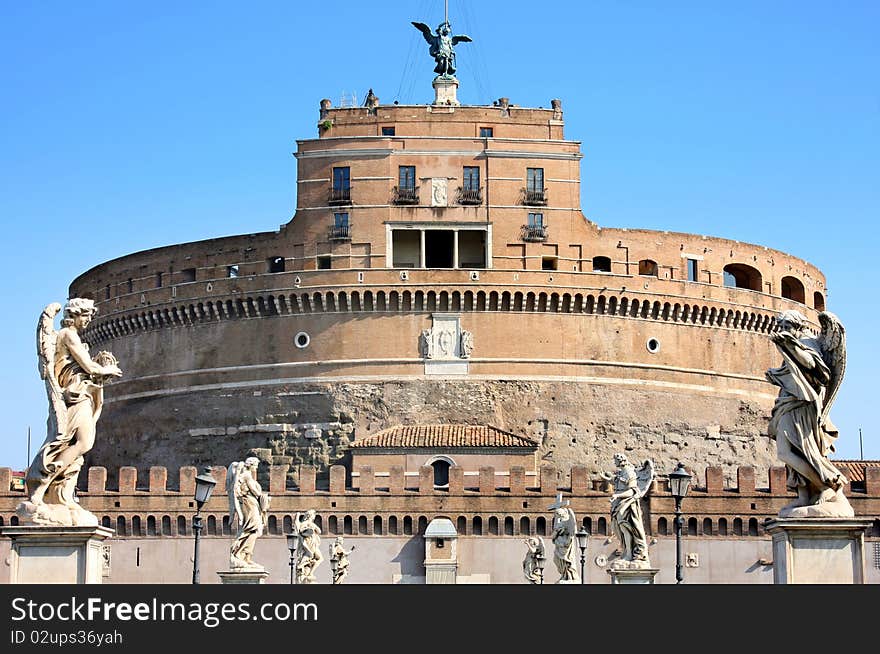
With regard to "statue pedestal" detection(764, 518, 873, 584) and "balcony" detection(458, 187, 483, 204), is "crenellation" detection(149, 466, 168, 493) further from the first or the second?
"statue pedestal" detection(764, 518, 873, 584)

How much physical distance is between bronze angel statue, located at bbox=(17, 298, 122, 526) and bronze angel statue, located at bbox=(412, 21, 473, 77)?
158 ft

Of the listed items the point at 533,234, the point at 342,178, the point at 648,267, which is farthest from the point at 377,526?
the point at 648,267

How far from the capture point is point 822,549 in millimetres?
11789

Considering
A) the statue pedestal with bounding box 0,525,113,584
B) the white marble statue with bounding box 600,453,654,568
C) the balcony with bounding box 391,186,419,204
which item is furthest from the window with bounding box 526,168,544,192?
the statue pedestal with bounding box 0,525,113,584

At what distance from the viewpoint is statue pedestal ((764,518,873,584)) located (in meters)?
11.7

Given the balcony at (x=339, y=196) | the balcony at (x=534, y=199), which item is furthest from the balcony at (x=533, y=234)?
the balcony at (x=339, y=196)

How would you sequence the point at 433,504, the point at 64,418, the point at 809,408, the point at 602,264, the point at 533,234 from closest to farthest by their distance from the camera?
the point at 809,408 < the point at 64,418 < the point at 433,504 < the point at 533,234 < the point at 602,264

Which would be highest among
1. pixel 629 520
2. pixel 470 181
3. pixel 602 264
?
pixel 470 181

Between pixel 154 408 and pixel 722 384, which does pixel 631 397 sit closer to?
pixel 722 384

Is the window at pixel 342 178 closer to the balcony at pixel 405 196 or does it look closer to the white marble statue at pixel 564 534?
the balcony at pixel 405 196

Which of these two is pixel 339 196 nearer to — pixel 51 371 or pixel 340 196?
pixel 340 196

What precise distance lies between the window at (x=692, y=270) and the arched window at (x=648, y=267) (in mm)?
1400

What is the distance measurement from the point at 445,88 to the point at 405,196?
7054 millimetres
